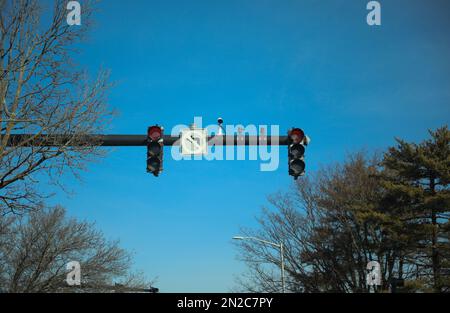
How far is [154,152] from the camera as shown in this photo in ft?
31.8

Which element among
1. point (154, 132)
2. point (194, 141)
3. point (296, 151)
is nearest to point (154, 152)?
point (154, 132)

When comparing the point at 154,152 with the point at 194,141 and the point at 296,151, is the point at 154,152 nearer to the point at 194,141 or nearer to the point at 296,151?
the point at 194,141

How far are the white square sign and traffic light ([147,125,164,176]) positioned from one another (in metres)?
0.49

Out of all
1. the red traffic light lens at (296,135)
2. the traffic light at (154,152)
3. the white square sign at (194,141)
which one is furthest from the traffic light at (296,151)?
the traffic light at (154,152)

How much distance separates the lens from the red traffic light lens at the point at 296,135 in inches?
393

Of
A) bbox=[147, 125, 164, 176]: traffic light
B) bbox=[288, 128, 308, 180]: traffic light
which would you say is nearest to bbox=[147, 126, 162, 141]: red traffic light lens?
bbox=[147, 125, 164, 176]: traffic light

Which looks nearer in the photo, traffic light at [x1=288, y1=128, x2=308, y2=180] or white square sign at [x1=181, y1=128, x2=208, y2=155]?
white square sign at [x1=181, y1=128, x2=208, y2=155]

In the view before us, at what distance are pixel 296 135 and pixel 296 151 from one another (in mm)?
340

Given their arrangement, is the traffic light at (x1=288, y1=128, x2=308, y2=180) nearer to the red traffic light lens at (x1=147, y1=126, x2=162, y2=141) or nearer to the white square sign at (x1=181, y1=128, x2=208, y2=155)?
the white square sign at (x1=181, y1=128, x2=208, y2=155)

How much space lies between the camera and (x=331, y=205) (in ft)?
103

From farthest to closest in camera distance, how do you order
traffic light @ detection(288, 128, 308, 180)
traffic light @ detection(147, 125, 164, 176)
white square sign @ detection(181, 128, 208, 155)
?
traffic light @ detection(288, 128, 308, 180)
traffic light @ detection(147, 125, 164, 176)
white square sign @ detection(181, 128, 208, 155)

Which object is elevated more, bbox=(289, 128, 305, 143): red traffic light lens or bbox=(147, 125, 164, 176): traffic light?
bbox=(289, 128, 305, 143): red traffic light lens

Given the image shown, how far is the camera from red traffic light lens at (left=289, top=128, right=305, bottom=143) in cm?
998
